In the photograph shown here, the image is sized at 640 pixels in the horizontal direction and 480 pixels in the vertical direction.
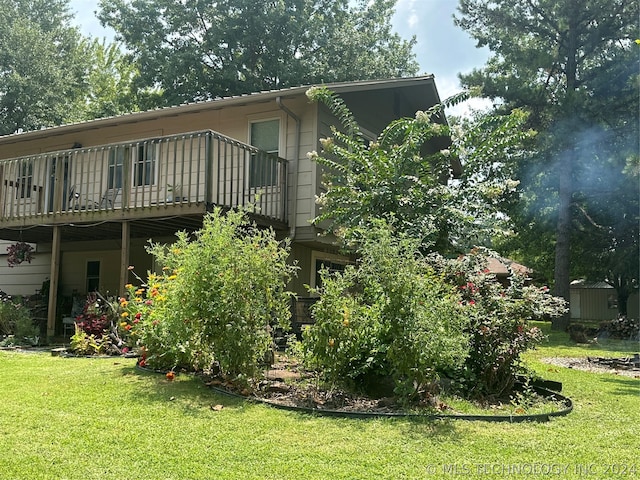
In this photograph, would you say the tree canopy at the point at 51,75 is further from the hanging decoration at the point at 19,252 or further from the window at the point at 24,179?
the window at the point at 24,179

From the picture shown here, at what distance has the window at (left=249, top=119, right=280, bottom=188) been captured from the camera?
10289 millimetres

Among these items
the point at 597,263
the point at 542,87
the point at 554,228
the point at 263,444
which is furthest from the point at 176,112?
the point at 597,263

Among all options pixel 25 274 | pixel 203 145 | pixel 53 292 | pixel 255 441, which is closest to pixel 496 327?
pixel 255 441

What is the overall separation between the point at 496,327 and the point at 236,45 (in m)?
23.3

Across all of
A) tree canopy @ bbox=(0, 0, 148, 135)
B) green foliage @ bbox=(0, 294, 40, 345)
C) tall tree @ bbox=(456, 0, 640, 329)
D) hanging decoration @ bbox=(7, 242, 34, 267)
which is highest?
tree canopy @ bbox=(0, 0, 148, 135)

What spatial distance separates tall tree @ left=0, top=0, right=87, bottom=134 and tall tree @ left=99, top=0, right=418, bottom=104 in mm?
3401

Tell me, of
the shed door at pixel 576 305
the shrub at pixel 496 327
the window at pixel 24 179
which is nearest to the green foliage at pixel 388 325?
the shrub at pixel 496 327

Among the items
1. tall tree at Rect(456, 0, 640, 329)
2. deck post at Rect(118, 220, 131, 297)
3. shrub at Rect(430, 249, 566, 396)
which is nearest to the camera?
shrub at Rect(430, 249, 566, 396)

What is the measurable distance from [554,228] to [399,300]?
58.1ft

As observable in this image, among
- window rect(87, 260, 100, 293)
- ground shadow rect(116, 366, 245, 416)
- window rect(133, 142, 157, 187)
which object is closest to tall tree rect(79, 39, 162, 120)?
window rect(87, 260, 100, 293)

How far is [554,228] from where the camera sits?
68.3 feet

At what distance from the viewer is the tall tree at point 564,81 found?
17016 mm

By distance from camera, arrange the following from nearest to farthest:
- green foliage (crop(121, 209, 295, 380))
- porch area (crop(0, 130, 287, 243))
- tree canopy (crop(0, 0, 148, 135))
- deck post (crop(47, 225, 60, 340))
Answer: green foliage (crop(121, 209, 295, 380))
porch area (crop(0, 130, 287, 243))
deck post (crop(47, 225, 60, 340))
tree canopy (crop(0, 0, 148, 135))

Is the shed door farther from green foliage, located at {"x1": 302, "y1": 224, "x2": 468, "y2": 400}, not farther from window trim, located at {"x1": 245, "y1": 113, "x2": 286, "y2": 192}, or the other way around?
green foliage, located at {"x1": 302, "y1": 224, "x2": 468, "y2": 400}
